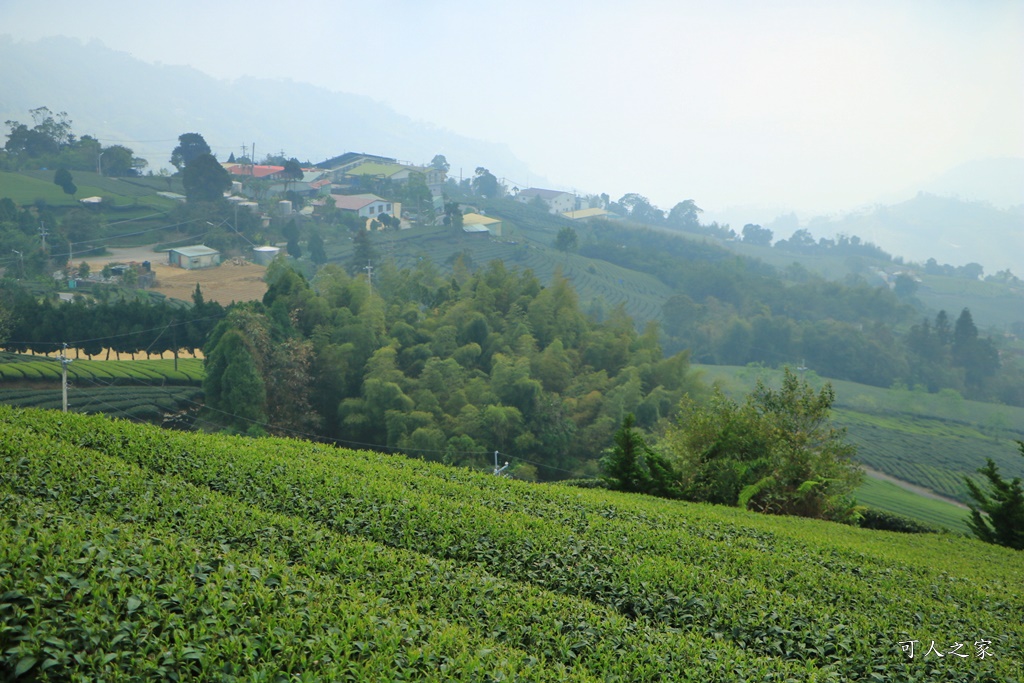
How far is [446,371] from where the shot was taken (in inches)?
916

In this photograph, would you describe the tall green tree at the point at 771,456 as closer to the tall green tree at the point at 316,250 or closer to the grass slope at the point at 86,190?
the tall green tree at the point at 316,250

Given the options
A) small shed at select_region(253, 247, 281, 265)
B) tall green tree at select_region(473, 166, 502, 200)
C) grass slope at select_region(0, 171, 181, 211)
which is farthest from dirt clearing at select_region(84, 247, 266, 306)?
tall green tree at select_region(473, 166, 502, 200)

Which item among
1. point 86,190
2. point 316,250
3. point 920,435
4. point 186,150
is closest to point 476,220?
point 316,250

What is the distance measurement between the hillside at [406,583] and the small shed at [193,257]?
109ft

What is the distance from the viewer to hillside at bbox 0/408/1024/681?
106 inches

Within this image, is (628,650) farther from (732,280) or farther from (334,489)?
(732,280)

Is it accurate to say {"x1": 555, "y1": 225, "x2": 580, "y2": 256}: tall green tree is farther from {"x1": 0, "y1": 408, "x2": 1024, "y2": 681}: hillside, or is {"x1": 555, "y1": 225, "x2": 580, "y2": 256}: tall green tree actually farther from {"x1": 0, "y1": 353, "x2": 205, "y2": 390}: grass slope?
{"x1": 0, "y1": 408, "x2": 1024, "y2": 681}: hillside

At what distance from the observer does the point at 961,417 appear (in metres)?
46.6

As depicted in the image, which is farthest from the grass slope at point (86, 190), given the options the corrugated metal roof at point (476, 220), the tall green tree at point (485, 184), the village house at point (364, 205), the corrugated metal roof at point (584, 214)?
the corrugated metal roof at point (584, 214)

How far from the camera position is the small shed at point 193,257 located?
36.4 metres

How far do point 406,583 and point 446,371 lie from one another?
1964 centimetres

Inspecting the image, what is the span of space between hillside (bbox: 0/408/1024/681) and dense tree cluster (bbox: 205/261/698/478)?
1440 cm

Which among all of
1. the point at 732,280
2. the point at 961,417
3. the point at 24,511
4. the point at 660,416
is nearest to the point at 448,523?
the point at 24,511

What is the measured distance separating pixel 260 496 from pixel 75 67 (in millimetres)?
87942
